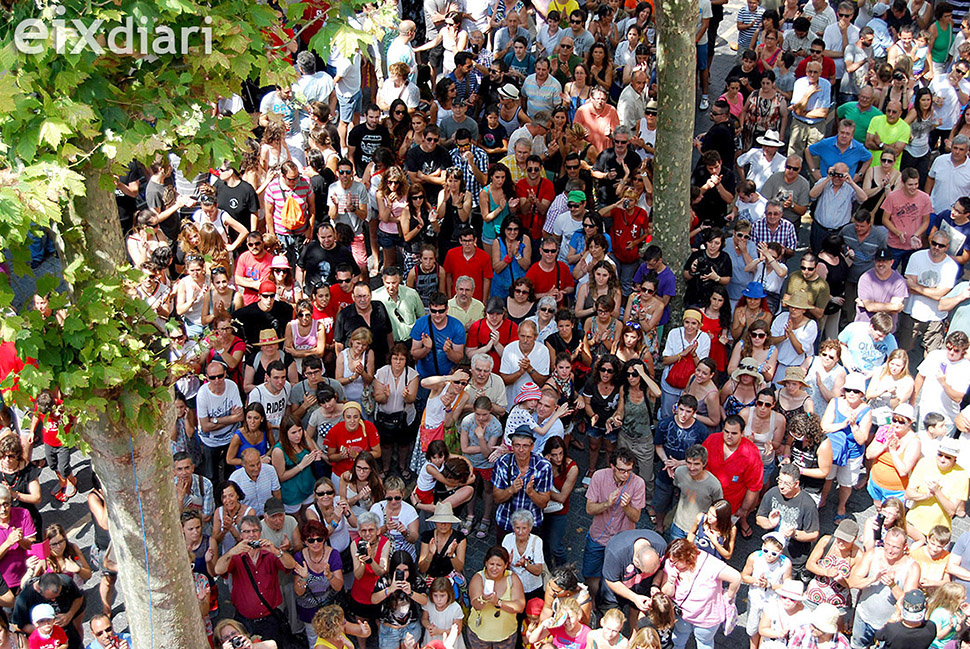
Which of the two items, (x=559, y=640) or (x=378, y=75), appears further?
(x=378, y=75)

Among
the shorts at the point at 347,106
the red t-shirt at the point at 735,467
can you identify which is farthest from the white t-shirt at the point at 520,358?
the shorts at the point at 347,106

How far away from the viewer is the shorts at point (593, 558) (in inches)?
366

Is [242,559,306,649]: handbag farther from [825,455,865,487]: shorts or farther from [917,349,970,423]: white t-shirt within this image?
[917,349,970,423]: white t-shirt

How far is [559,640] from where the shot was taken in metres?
8.38

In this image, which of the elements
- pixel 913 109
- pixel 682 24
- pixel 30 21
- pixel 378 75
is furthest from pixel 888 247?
pixel 30 21

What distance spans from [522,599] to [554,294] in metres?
3.73

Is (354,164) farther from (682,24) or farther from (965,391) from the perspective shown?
(965,391)

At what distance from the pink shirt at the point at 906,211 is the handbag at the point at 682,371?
3153mm

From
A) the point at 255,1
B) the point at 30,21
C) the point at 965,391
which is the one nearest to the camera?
the point at 30,21

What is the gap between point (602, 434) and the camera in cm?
1031

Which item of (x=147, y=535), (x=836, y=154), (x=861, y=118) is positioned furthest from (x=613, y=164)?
(x=147, y=535)

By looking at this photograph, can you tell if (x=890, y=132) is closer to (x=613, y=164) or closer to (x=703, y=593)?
(x=613, y=164)

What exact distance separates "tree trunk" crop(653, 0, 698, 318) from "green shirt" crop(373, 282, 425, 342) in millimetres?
2831

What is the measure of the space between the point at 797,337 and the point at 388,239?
441 centimetres
